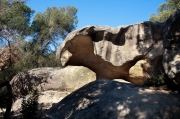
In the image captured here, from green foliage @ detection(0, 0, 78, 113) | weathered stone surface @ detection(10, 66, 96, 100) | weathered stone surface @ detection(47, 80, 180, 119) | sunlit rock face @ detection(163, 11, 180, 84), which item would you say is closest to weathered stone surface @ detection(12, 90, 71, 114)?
weathered stone surface @ detection(10, 66, 96, 100)

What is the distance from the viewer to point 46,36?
26.9 m

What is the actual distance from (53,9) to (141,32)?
18242 mm

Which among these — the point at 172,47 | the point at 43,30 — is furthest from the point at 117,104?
the point at 43,30

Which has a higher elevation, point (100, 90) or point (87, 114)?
point (100, 90)

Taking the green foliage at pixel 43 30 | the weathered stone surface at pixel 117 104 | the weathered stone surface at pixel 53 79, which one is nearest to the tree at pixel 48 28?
the green foliage at pixel 43 30

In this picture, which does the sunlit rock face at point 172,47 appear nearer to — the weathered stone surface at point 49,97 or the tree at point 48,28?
the weathered stone surface at point 49,97

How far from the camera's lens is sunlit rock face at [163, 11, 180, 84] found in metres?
→ 6.71

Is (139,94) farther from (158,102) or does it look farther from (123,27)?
(123,27)

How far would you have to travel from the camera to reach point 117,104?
248 inches

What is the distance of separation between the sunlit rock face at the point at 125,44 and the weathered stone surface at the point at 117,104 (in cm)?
428

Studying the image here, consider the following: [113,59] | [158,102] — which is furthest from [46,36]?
[158,102]

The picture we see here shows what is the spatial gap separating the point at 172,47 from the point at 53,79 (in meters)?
7.65

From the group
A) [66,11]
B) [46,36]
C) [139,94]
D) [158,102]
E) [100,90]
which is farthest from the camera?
[66,11]

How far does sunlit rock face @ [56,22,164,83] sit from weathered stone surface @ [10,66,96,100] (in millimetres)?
1056
